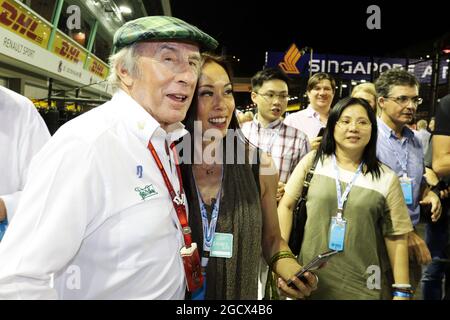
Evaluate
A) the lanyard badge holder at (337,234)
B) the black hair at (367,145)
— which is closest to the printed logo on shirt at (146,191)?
the lanyard badge holder at (337,234)

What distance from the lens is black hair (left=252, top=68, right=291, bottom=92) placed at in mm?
3010

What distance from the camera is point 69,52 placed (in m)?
8.33

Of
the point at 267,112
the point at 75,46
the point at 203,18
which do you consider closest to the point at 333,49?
the point at 203,18

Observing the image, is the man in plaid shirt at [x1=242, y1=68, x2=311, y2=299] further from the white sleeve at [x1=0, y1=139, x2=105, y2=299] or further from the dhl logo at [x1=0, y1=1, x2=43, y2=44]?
the dhl logo at [x1=0, y1=1, x2=43, y2=44]

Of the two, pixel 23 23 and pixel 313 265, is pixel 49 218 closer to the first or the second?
pixel 313 265

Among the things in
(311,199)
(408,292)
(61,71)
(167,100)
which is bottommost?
(408,292)

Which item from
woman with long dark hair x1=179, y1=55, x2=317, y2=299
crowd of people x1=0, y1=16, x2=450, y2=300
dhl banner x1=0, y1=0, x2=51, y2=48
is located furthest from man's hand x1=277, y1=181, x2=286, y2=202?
dhl banner x1=0, y1=0, x2=51, y2=48

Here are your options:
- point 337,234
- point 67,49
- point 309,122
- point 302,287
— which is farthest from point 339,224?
point 67,49

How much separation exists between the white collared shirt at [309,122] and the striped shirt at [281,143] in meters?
0.41

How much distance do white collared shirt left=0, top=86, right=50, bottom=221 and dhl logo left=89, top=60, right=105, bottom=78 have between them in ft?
29.1

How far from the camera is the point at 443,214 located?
2.92m

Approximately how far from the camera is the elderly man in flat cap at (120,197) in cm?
87

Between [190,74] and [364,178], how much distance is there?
1214mm

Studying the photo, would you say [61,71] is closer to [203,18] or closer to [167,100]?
[203,18]
